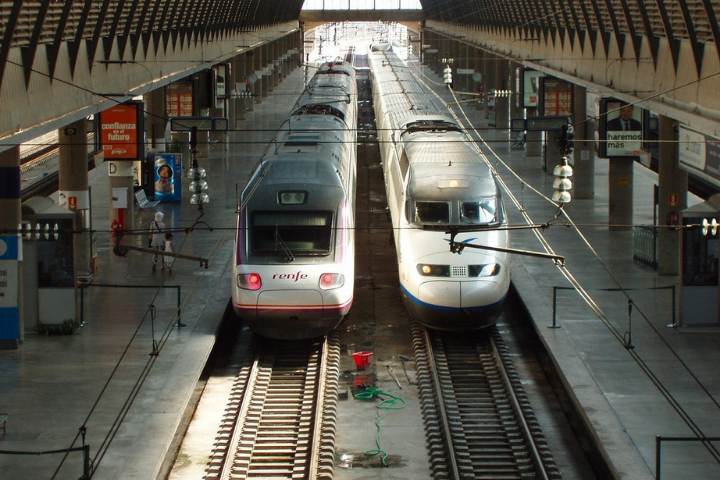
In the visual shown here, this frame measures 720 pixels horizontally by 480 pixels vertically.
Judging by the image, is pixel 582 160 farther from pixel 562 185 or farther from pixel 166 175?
pixel 562 185

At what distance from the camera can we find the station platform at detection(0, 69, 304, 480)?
1622cm

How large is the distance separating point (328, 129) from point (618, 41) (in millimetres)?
7033

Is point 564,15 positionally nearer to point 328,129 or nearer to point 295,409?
point 328,129

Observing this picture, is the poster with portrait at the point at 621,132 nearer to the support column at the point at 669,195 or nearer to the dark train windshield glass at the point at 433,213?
the support column at the point at 669,195

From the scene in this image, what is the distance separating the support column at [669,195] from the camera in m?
27.5

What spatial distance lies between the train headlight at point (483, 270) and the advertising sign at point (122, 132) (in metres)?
10.3

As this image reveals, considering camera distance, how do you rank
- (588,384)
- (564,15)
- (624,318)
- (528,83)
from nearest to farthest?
(588,384) → (624,318) → (564,15) → (528,83)

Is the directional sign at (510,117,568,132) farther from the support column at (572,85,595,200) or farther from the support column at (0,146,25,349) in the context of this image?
the support column at (0,146,25,349)

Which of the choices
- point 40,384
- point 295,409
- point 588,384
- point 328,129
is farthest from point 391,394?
point 328,129

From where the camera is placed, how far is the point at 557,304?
2488cm

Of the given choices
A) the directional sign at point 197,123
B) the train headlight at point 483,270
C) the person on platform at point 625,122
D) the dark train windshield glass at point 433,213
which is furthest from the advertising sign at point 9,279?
the directional sign at point 197,123

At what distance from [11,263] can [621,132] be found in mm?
16138

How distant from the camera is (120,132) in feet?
96.4

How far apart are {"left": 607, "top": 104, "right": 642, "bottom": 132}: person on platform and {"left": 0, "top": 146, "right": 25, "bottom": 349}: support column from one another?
588 inches
